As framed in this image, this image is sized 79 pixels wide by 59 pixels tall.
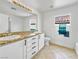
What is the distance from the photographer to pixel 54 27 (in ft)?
13.6

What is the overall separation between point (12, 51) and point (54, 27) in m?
3.05

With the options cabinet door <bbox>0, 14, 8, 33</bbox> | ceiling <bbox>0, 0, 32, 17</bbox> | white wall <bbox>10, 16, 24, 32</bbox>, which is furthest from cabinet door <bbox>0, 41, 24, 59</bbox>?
ceiling <bbox>0, 0, 32, 17</bbox>

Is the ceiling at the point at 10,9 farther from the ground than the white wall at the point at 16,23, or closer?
farther from the ground

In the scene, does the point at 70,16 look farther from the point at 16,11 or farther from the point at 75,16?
the point at 16,11

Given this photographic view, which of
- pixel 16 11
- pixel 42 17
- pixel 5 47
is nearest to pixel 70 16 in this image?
pixel 42 17

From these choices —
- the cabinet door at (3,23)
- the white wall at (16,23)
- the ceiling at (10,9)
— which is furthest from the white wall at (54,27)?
the cabinet door at (3,23)

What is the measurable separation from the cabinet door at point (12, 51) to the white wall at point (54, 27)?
7.89 feet

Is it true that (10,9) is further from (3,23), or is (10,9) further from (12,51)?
(12,51)

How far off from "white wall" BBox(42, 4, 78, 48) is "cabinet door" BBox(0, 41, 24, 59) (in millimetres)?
2405

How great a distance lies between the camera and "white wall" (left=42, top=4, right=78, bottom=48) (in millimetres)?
3211

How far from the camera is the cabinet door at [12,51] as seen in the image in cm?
125

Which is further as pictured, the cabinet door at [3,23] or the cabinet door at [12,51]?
the cabinet door at [3,23]

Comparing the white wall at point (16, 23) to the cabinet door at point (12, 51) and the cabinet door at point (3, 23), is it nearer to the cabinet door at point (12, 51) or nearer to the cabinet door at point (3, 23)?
the cabinet door at point (3, 23)

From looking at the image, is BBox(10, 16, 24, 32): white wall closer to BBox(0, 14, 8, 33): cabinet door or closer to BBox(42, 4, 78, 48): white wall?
BBox(0, 14, 8, 33): cabinet door
